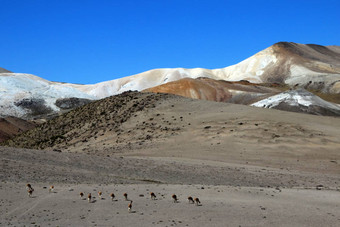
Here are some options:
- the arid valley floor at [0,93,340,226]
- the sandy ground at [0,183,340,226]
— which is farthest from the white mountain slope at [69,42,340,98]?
the sandy ground at [0,183,340,226]

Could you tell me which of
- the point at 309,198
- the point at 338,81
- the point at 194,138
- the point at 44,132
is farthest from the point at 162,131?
the point at 338,81

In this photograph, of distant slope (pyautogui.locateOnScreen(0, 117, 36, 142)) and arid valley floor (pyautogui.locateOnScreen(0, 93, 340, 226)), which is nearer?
arid valley floor (pyautogui.locateOnScreen(0, 93, 340, 226))

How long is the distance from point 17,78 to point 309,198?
87.1 meters

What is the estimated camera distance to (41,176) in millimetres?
16156

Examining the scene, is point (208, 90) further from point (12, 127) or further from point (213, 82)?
point (12, 127)

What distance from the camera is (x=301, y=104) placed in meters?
56.5

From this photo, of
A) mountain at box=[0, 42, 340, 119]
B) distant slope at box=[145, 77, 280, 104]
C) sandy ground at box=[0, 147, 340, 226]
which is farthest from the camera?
distant slope at box=[145, 77, 280, 104]

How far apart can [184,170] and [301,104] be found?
39500 mm

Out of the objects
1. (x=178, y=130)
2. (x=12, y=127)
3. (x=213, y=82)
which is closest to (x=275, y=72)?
(x=213, y=82)

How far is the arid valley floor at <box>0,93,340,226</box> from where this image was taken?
11180 mm

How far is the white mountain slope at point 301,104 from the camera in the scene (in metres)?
55.2

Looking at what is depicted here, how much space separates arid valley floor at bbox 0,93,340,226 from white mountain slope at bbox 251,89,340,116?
20.1m

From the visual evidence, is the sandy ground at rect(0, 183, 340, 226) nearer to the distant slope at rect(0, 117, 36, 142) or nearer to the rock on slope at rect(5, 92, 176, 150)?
the rock on slope at rect(5, 92, 176, 150)

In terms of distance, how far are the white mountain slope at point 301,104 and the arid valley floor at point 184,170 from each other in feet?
65.8
